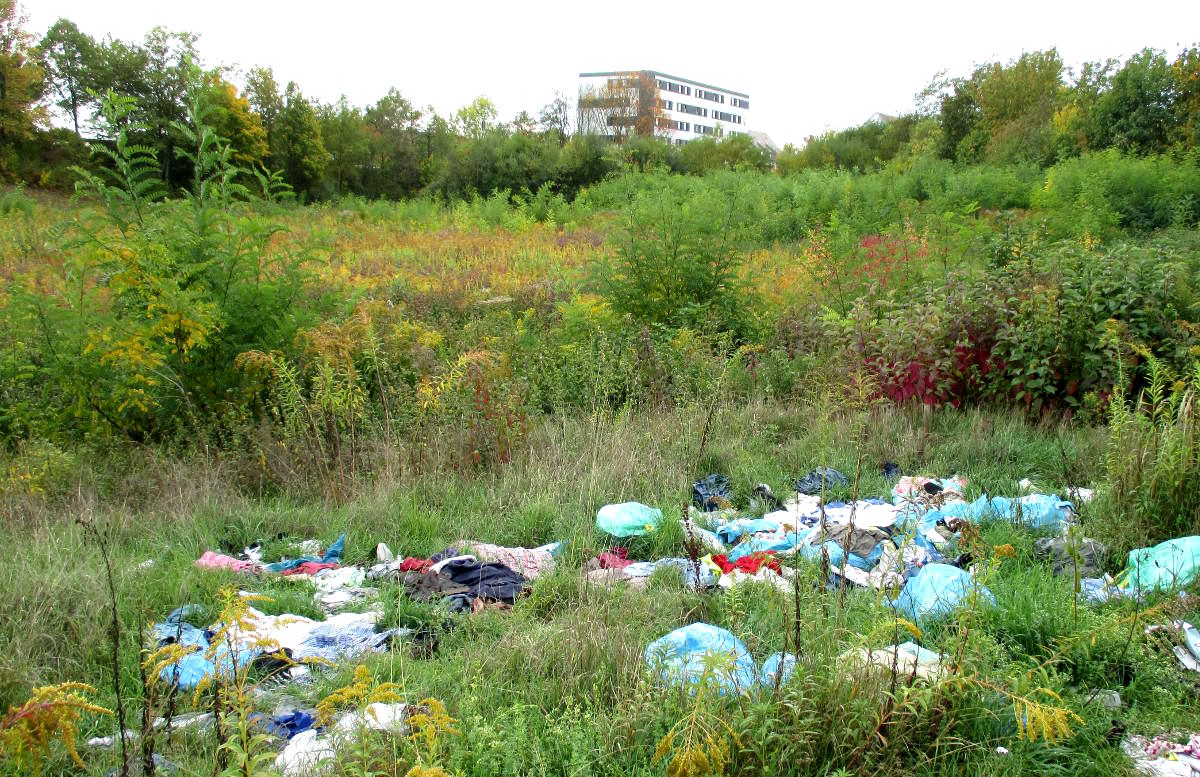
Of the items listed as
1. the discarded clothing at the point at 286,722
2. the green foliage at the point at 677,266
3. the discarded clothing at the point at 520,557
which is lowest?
the discarded clothing at the point at 286,722

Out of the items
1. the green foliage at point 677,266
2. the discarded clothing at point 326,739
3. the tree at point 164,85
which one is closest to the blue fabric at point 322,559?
the discarded clothing at point 326,739

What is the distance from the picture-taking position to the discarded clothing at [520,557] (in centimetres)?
381

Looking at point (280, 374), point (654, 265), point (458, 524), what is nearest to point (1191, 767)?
point (458, 524)

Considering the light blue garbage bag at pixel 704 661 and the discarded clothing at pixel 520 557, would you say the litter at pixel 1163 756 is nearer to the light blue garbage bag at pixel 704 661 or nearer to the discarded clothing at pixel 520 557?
the light blue garbage bag at pixel 704 661

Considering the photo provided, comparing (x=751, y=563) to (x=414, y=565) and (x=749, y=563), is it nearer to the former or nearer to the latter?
(x=749, y=563)

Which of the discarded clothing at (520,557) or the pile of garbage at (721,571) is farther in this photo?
the discarded clothing at (520,557)

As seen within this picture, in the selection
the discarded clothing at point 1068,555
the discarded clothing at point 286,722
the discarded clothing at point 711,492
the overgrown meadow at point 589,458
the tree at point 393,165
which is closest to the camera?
the overgrown meadow at point 589,458

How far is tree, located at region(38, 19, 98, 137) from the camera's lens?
115ft

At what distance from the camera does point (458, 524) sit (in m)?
4.44

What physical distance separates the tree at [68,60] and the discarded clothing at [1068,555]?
138ft

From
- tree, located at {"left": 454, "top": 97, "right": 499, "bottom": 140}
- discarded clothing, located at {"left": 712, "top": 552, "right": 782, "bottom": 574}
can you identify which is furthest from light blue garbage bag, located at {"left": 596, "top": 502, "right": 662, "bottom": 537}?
tree, located at {"left": 454, "top": 97, "right": 499, "bottom": 140}

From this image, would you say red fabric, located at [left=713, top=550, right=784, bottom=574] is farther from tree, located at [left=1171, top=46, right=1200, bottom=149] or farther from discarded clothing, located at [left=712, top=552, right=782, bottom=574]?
tree, located at [left=1171, top=46, right=1200, bottom=149]

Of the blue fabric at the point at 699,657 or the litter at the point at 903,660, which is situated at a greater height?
the litter at the point at 903,660

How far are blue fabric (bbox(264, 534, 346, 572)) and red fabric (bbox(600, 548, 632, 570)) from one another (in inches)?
54.9
